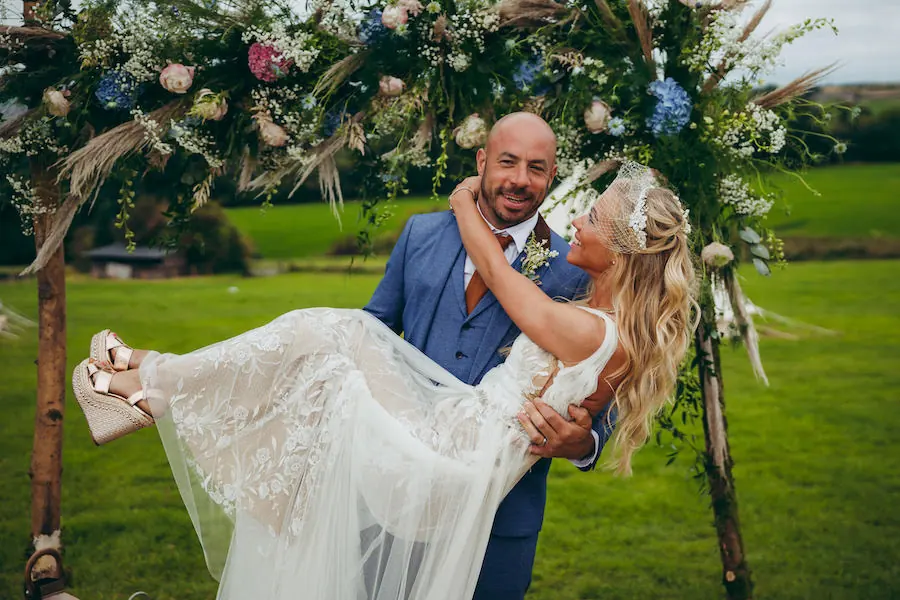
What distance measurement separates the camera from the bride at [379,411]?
2758 millimetres

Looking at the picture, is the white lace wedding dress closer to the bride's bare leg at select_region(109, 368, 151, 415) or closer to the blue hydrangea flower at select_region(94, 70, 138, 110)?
the bride's bare leg at select_region(109, 368, 151, 415)

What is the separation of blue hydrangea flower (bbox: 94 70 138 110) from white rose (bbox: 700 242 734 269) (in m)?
2.65

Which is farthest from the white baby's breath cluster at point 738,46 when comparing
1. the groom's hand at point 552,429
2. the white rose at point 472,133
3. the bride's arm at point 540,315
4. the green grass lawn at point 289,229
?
the green grass lawn at point 289,229

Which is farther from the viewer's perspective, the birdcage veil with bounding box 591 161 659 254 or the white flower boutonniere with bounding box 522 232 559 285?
the white flower boutonniere with bounding box 522 232 559 285

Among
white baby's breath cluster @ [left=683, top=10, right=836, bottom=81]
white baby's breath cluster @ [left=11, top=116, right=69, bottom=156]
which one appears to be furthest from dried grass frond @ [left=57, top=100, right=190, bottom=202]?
white baby's breath cluster @ [left=683, top=10, right=836, bottom=81]

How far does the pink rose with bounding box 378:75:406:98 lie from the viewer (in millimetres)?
3711

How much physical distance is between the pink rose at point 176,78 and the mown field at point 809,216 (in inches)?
218

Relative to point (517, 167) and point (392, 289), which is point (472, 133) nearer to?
point (517, 167)

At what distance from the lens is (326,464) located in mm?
2785

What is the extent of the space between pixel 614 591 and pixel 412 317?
2815mm

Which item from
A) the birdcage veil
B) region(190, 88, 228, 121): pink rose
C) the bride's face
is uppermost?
region(190, 88, 228, 121): pink rose

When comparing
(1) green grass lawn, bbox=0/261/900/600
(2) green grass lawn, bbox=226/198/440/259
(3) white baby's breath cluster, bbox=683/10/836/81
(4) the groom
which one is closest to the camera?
(4) the groom

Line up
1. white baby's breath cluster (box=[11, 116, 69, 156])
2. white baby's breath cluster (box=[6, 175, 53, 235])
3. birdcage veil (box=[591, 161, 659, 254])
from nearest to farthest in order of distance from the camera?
birdcage veil (box=[591, 161, 659, 254]) < white baby's breath cluster (box=[11, 116, 69, 156]) < white baby's breath cluster (box=[6, 175, 53, 235])

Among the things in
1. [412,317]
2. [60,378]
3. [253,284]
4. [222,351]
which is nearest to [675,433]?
[412,317]
